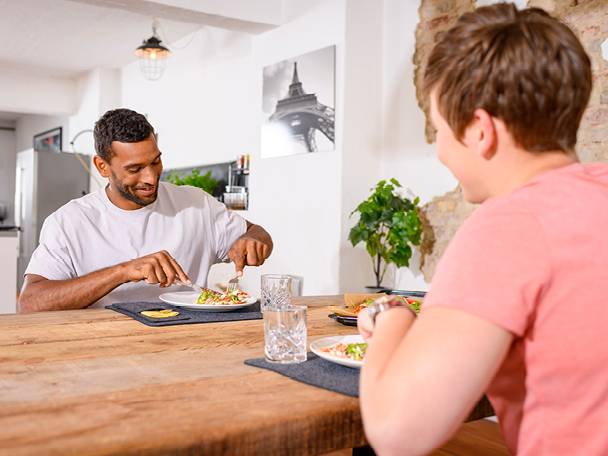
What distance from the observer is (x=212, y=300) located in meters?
1.92

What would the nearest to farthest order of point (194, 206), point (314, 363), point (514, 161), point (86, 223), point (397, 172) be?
point (514, 161) → point (314, 363) → point (86, 223) → point (194, 206) → point (397, 172)

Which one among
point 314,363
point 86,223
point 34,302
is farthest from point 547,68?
point 86,223

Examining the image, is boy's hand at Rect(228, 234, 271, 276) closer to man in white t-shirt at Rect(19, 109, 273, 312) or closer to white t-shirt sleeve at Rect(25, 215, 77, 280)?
man in white t-shirt at Rect(19, 109, 273, 312)

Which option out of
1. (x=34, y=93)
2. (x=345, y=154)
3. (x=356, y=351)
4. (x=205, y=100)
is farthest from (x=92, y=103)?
(x=356, y=351)

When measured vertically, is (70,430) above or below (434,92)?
below

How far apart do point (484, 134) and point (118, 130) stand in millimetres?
1795

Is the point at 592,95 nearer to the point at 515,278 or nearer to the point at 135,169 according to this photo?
the point at 135,169

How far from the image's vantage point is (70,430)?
0.83m

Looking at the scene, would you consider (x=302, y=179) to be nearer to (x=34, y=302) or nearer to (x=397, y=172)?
(x=397, y=172)

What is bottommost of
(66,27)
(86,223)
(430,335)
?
(430,335)

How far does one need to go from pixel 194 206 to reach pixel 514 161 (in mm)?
1928

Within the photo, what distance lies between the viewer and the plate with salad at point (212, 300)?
6.11ft

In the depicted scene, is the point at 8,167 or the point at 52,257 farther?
the point at 8,167

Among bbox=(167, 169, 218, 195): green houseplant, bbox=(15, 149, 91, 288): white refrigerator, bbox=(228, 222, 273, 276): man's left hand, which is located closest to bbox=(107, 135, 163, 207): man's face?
bbox=(228, 222, 273, 276): man's left hand
